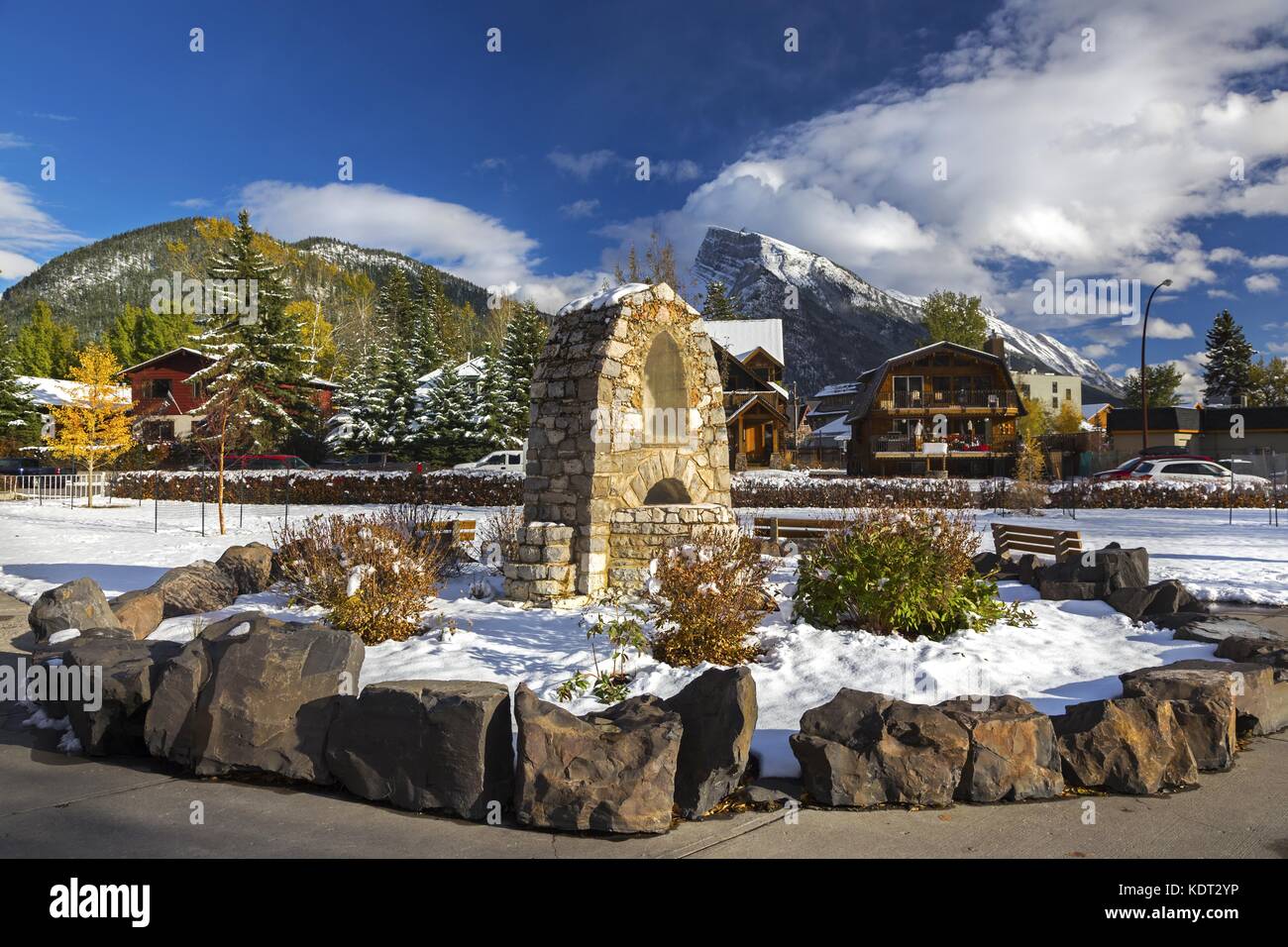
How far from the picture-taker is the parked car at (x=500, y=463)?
106 ft

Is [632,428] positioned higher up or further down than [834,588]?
higher up

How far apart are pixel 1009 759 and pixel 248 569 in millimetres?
9637

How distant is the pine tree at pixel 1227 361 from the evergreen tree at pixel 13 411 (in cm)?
8820

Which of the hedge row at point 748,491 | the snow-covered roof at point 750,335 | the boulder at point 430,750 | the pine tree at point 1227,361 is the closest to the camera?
the boulder at point 430,750

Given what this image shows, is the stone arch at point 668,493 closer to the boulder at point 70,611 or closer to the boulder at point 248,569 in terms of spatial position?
the boulder at point 248,569

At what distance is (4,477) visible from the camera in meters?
31.4

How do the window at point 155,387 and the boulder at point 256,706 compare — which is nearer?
the boulder at point 256,706

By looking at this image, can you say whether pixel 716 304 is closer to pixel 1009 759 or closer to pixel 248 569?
pixel 248 569

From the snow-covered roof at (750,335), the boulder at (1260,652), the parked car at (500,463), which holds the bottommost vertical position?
the boulder at (1260,652)

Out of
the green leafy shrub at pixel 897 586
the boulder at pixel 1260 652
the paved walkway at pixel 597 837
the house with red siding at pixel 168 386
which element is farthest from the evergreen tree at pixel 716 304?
the paved walkway at pixel 597 837
